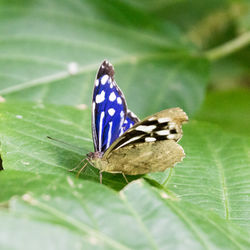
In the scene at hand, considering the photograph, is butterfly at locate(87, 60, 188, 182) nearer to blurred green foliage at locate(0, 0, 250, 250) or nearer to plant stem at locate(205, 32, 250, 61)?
blurred green foliage at locate(0, 0, 250, 250)

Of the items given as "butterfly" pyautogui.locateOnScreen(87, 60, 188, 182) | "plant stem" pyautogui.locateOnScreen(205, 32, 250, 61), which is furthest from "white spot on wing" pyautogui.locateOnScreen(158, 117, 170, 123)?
"plant stem" pyautogui.locateOnScreen(205, 32, 250, 61)

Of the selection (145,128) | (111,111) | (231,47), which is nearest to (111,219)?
(145,128)

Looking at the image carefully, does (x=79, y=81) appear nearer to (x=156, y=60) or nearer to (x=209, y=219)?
(x=156, y=60)

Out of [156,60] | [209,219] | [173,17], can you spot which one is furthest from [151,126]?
[173,17]

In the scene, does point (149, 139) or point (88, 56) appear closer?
point (149, 139)

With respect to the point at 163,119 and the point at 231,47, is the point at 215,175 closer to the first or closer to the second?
the point at 163,119

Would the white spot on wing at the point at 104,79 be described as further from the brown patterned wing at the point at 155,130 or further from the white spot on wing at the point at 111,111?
the brown patterned wing at the point at 155,130
